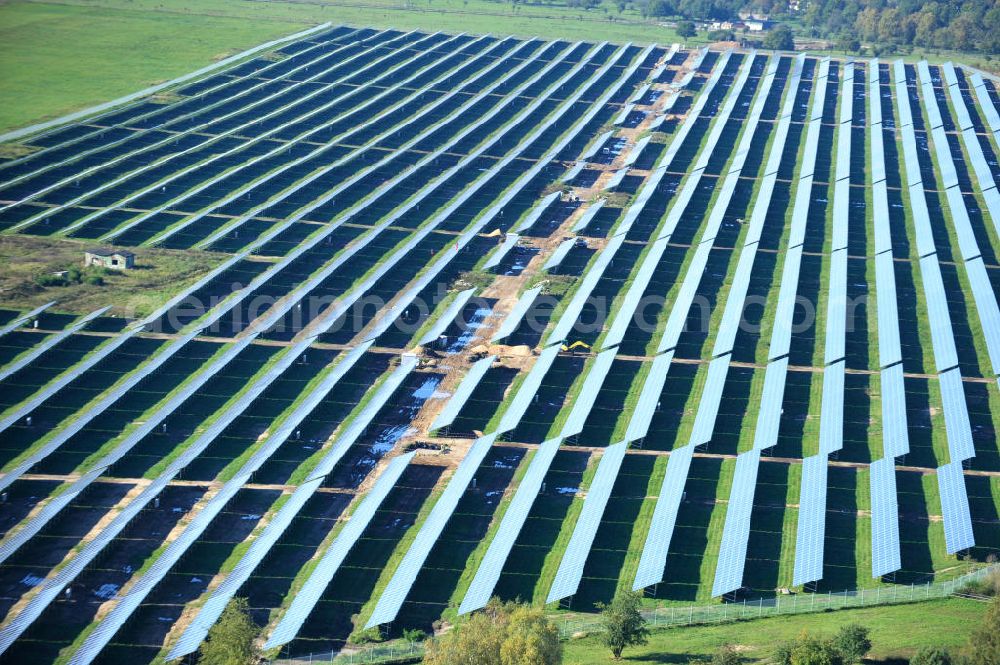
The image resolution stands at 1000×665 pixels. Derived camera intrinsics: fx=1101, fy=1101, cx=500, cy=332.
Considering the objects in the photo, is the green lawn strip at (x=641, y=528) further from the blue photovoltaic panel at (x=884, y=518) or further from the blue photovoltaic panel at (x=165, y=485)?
the blue photovoltaic panel at (x=165, y=485)

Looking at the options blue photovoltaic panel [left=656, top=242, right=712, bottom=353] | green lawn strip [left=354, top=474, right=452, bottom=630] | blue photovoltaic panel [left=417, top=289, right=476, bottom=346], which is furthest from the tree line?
green lawn strip [left=354, top=474, right=452, bottom=630]

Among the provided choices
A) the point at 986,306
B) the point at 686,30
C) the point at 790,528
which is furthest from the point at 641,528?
the point at 686,30

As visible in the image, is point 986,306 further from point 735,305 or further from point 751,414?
point 751,414

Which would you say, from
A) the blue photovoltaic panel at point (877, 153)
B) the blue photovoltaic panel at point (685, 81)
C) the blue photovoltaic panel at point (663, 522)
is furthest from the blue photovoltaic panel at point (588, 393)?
the blue photovoltaic panel at point (685, 81)

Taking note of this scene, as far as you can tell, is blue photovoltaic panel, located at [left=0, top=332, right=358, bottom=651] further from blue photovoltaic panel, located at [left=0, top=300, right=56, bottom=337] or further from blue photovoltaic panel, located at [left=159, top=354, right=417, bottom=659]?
blue photovoltaic panel, located at [left=0, top=300, right=56, bottom=337]

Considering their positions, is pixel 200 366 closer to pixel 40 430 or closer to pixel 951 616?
pixel 40 430

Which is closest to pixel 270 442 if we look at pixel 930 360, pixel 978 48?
pixel 930 360
